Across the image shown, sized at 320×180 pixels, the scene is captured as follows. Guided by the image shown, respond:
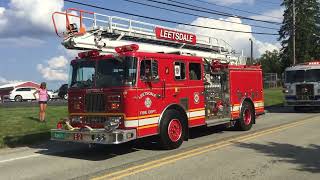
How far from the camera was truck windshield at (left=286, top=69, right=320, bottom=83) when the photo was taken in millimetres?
24234

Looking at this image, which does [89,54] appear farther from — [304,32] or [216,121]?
[304,32]

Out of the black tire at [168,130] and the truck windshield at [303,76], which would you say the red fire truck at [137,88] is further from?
the truck windshield at [303,76]

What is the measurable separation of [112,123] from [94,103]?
88 cm

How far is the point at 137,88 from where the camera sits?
1116 centimetres

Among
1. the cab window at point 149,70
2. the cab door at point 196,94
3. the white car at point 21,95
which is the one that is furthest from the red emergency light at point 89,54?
the white car at point 21,95

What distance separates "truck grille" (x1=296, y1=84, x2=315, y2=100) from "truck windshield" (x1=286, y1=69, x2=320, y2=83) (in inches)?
11.5

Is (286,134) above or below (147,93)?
below

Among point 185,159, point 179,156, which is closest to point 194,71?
point 179,156

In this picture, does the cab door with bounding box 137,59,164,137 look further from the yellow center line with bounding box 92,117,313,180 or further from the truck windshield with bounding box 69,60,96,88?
the truck windshield with bounding box 69,60,96,88

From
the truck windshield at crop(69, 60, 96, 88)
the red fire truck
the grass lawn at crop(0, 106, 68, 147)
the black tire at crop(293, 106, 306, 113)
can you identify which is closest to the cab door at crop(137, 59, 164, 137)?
the red fire truck

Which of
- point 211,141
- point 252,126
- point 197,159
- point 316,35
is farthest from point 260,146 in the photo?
point 316,35

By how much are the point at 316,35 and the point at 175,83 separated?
214 ft

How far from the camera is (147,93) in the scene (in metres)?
11.5

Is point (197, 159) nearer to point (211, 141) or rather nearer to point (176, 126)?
point (176, 126)
